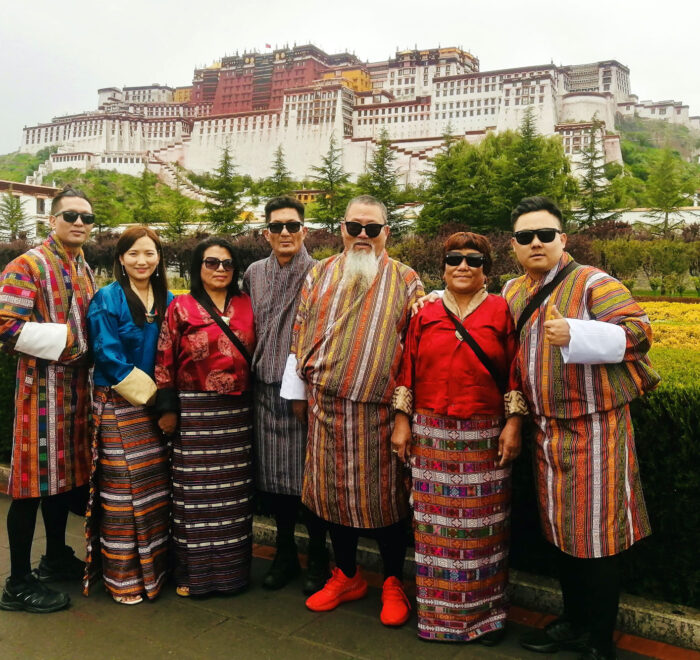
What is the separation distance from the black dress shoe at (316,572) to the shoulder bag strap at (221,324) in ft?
2.90

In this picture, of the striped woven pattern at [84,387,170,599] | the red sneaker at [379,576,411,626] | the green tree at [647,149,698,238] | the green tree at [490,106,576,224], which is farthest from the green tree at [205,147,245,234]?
the red sneaker at [379,576,411,626]

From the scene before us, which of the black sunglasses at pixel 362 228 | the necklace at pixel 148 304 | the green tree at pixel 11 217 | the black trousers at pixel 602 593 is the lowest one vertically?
the black trousers at pixel 602 593

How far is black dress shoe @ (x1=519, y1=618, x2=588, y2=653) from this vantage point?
2.28 meters

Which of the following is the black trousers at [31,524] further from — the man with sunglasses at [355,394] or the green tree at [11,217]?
the green tree at [11,217]

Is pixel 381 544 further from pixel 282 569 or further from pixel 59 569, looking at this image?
pixel 59 569

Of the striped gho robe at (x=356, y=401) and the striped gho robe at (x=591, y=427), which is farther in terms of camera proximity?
the striped gho robe at (x=356, y=401)

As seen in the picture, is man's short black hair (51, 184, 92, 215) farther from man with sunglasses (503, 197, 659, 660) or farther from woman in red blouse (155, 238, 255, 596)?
man with sunglasses (503, 197, 659, 660)

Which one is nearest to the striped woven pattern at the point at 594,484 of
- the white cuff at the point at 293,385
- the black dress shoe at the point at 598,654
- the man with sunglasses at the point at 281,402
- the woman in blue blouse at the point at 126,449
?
the black dress shoe at the point at 598,654

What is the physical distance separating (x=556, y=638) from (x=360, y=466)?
0.90 m

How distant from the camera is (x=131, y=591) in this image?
2.70m

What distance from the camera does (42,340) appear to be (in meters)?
2.66

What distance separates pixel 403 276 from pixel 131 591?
5.60 ft

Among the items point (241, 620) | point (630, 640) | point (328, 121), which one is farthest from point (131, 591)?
point (328, 121)

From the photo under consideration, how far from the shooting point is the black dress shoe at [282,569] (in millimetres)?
2824
